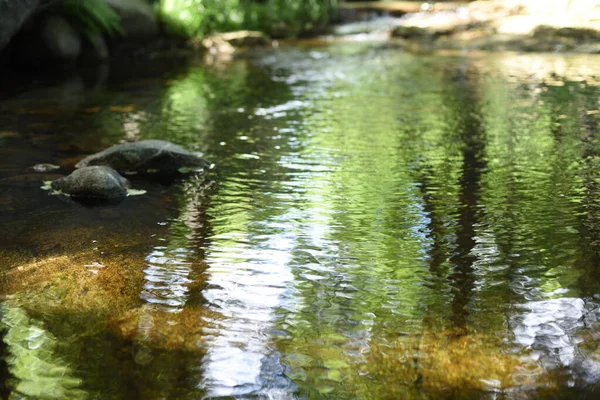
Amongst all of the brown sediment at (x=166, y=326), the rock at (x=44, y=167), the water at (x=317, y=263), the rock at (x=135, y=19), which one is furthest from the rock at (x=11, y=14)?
the brown sediment at (x=166, y=326)

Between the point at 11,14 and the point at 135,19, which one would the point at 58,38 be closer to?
the point at 135,19

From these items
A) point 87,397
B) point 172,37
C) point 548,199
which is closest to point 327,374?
point 87,397

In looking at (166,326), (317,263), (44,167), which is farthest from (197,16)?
(166,326)

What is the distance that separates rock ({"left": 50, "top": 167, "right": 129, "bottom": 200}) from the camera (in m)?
5.40

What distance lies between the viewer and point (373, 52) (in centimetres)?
1537

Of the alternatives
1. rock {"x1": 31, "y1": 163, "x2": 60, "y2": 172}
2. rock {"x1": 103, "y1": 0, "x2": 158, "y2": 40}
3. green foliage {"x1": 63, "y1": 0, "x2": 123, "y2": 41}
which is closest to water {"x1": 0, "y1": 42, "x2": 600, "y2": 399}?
rock {"x1": 31, "y1": 163, "x2": 60, "y2": 172}

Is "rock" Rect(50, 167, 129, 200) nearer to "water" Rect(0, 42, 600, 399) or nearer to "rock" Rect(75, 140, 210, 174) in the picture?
"water" Rect(0, 42, 600, 399)

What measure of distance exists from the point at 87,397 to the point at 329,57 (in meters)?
12.6

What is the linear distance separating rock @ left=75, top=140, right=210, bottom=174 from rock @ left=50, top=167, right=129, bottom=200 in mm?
522

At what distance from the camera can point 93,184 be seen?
17.7 ft

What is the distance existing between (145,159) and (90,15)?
29.5ft

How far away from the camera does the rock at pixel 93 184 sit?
5.40 metres

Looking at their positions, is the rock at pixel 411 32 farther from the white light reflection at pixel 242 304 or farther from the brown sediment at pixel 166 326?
the brown sediment at pixel 166 326

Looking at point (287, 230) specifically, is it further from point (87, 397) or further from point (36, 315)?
point (87, 397)
